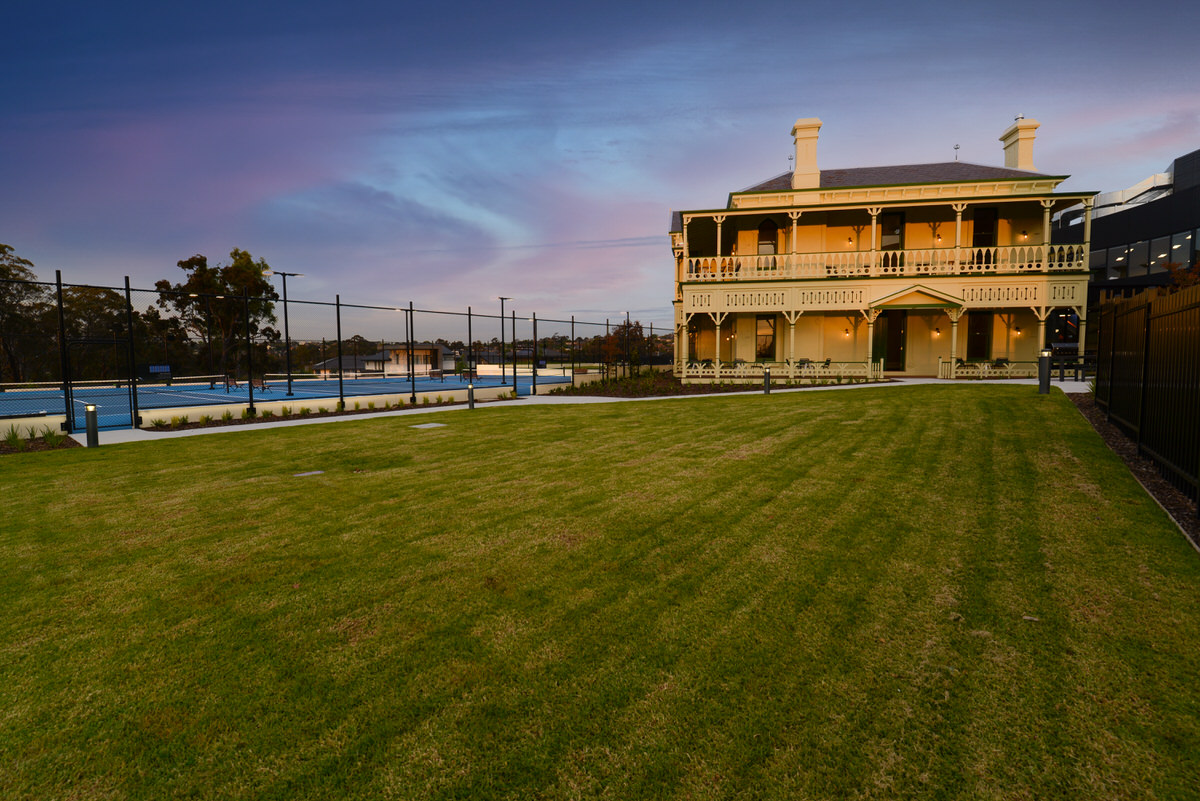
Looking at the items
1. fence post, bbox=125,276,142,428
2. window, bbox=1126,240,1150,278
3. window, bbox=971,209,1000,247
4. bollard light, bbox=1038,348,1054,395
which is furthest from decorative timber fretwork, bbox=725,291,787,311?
window, bbox=1126,240,1150,278

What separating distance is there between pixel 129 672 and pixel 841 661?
13.3 feet

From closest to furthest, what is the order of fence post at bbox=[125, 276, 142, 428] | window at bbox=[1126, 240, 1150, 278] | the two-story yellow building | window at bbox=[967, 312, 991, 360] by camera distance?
fence post at bbox=[125, 276, 142, 428] → the two-story yellow building → window at bbox=[967, 312, 991, 360] → window at bbox=[1126, 240, 1150, 278]

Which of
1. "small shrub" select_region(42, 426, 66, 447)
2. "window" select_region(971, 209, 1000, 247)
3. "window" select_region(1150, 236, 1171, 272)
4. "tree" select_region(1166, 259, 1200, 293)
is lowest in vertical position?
"small shrub" select_region(42, 426, 66, 447)

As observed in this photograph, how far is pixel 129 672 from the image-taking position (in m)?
2.94

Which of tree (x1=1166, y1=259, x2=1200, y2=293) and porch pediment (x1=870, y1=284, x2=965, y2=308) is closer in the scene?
porch pediment (x1=870, y1=284, x2=965, y2=308)

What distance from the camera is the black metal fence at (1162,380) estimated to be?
5.31 metres

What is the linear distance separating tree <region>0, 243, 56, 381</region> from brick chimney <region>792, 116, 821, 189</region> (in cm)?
3236

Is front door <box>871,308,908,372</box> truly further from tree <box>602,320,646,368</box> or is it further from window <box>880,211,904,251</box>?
tree <box>602,320,646,368</box>

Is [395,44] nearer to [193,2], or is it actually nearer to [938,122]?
[193,2]

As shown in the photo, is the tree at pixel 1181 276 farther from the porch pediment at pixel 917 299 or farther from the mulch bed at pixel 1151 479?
the mulch bed at pixel 1151 479

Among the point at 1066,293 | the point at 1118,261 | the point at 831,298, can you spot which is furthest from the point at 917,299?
the point at 1118,261

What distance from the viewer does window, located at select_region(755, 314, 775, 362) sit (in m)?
26.7

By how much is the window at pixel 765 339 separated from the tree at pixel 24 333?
1168 inches

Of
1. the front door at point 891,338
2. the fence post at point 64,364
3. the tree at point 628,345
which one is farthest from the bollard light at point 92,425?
the front door at point 891,338
